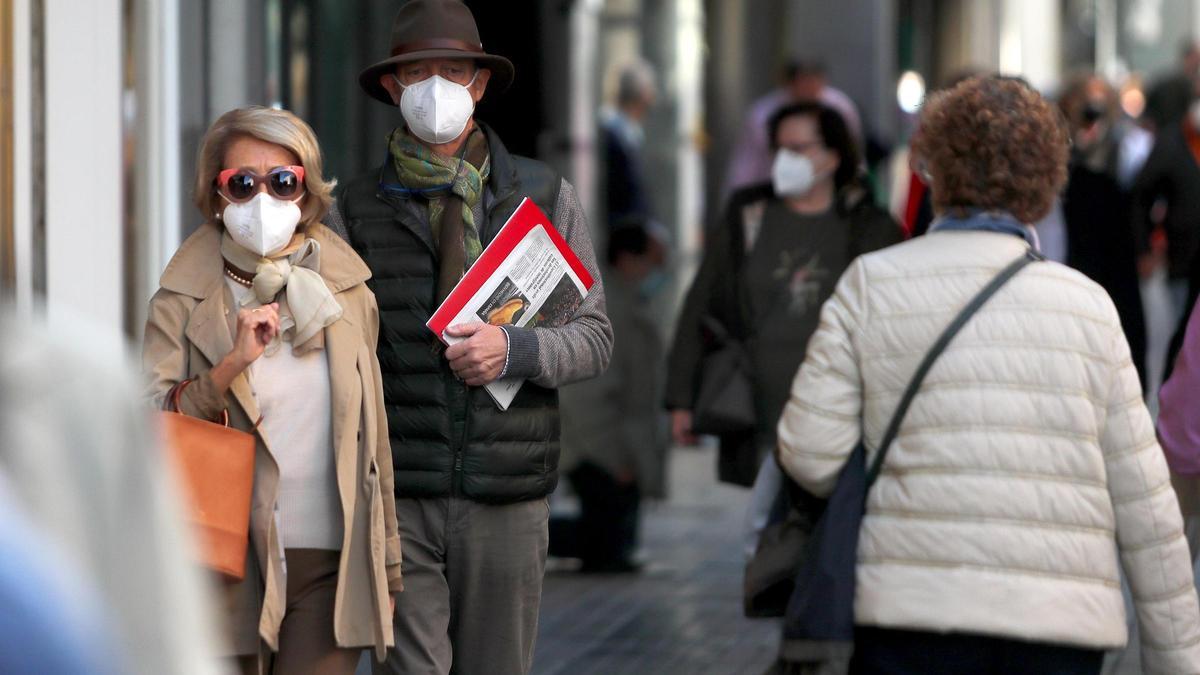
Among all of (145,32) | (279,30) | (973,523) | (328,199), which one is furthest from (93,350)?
(279,30)

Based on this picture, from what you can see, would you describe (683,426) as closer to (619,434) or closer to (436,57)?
(436,57)

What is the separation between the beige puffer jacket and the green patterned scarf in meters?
0.94

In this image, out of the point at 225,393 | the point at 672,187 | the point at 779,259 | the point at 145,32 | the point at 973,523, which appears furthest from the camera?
the point at 672,187

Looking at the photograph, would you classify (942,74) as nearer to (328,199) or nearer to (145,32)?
(145,32)

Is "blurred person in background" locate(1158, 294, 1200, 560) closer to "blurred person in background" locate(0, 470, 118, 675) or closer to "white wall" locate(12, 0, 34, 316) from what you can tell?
"white wall" locate(12, 0, 34, 316)

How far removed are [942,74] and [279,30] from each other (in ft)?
56.2

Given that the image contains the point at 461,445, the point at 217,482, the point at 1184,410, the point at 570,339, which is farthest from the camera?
the point at 1184,410

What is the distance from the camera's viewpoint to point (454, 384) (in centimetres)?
456

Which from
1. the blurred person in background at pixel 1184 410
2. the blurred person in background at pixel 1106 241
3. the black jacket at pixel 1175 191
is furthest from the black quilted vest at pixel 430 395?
the black jacket at pixel 1175 191

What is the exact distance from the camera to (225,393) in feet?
13.6

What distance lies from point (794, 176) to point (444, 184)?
2.19 meters

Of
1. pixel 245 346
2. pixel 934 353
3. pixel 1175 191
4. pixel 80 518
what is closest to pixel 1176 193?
pixel 1175 191

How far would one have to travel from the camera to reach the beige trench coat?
416cm

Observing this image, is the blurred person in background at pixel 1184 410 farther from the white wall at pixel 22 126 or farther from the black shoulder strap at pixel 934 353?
the white wall at pixel 22 126
